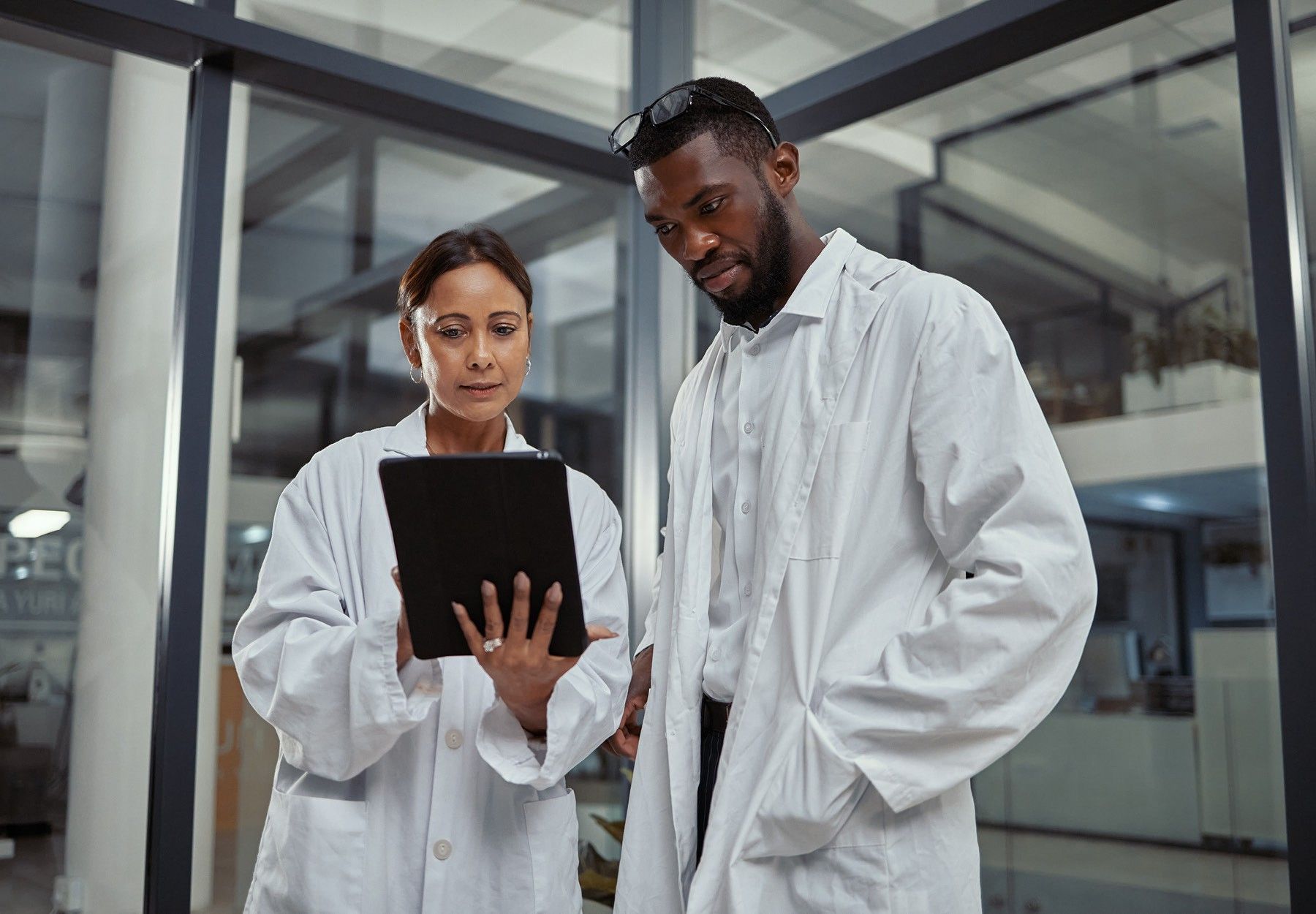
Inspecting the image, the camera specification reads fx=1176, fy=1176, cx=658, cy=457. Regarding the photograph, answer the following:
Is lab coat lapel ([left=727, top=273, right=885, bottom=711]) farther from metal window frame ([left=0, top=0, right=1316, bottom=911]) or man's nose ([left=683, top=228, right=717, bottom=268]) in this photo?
metal window frame ([left=0, top=0, right=1316, bottom=911])

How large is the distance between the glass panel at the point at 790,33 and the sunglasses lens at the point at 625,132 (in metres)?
1.20

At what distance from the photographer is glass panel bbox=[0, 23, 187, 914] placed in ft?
7.69

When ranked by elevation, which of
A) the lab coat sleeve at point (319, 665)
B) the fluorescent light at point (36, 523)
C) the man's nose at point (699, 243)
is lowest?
the lab coat sleeve at point (319, 665)

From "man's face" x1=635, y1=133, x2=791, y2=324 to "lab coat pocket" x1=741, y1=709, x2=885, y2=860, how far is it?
0.62m

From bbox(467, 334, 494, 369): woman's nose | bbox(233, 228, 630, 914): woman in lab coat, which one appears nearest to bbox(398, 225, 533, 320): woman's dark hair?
bbox(233, 228, 630, 914): woman in lab coat

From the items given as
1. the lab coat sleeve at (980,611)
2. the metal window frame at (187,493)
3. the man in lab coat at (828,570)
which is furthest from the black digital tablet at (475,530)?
the metal window frame at (187,493)

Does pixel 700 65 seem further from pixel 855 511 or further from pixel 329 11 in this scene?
pixel 855 511

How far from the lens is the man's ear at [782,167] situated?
1.69m

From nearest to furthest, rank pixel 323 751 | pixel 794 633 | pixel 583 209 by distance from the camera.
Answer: pixel 794 633 → pixel 323 751 → pixel 583 209

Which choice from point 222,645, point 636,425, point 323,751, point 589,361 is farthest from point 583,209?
point 323,751

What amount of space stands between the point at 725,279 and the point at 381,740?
0.79 m

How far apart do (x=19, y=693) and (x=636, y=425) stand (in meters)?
1.60

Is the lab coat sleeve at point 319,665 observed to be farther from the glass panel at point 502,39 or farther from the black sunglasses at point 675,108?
the glass panel at point 502,39

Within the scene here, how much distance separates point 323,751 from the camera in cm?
162
